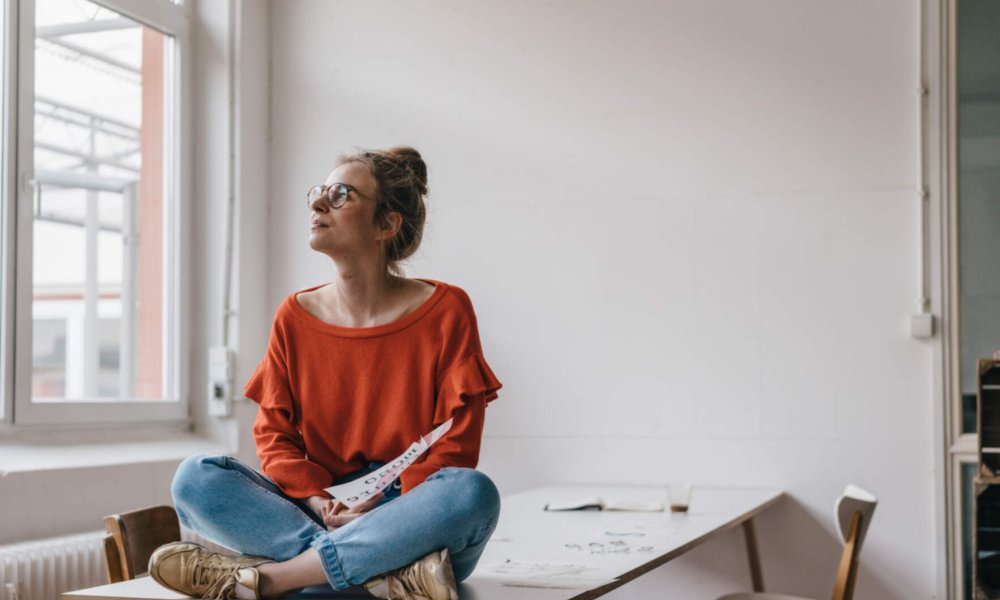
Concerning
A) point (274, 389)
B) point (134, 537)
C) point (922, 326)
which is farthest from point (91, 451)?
point (922, 326)

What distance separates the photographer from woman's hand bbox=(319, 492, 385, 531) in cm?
185

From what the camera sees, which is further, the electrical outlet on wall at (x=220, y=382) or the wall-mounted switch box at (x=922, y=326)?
the electrical outlet on wall at (x=220, y=382)

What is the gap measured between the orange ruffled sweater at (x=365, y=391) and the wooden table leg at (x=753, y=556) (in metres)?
1.80

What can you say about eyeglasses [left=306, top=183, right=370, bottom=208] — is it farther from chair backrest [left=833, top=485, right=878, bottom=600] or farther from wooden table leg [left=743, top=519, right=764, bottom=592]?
wooden table leg [left=743, top=519, right=764, bottom=592]

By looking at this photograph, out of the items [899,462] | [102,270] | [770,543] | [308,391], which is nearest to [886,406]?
[899,462]

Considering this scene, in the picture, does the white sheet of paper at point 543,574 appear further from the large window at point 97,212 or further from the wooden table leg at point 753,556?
the large window at point 97,212

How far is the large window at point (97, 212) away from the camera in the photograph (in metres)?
3.44

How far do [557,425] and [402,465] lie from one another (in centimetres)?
214

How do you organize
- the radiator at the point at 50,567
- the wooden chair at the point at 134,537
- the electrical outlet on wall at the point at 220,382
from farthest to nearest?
1. the electrical outlet on wall at the point at 220,382
2. the radiator at the point at 50,567
3. the wooden chair at the point at 134,537

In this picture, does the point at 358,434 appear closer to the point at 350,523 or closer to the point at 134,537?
the point at 350,523

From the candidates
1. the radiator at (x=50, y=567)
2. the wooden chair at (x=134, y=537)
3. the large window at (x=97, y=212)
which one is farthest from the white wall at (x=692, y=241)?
the wooden chair at (x=134, y=537)

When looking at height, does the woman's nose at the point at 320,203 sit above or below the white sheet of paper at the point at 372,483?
above

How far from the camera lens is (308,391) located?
2033 mm

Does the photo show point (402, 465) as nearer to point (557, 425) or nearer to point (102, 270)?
point (557, 425)
